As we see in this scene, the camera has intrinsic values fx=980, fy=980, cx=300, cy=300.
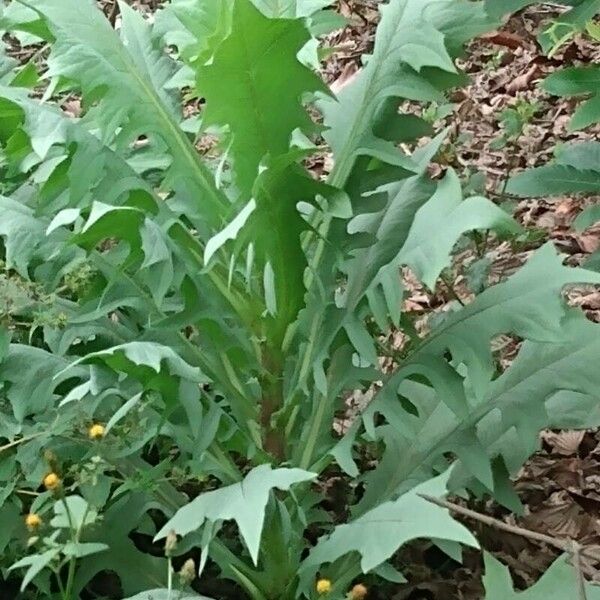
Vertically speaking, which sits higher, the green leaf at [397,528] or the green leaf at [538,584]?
the green leaf at [397,528]

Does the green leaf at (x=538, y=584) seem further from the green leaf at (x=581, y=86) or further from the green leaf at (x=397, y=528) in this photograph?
the green leaf at (x=581, y=86)

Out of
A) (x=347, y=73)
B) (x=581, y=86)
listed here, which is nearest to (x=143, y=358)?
(x=581, y=86)

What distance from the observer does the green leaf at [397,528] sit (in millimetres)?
1294

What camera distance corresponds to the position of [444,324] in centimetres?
176

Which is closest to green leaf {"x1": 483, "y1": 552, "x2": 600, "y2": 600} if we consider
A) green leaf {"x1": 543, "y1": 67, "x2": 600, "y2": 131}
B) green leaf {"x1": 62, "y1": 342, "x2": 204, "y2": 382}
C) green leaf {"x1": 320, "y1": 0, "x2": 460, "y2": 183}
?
green leaf {"x1": 62, "y1": 342, "x2": 204, "y2": 382}

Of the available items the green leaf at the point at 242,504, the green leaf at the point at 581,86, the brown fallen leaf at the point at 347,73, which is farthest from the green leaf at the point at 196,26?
the brown fallen leaf at the point at 347,73

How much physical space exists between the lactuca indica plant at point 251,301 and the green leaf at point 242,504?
14 millimetres

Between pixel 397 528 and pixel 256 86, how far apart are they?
0.68 m

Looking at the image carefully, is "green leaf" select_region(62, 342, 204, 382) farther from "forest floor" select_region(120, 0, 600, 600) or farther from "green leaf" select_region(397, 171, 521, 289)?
"forest floor" select_region(120, 0, 600, 600)

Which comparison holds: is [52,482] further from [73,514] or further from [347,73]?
[347,73]

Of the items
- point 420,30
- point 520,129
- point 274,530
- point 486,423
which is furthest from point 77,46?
point 520,129

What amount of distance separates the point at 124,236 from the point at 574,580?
87cm

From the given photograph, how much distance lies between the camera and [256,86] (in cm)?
146

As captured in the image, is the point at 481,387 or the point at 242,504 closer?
the point at 242,504
